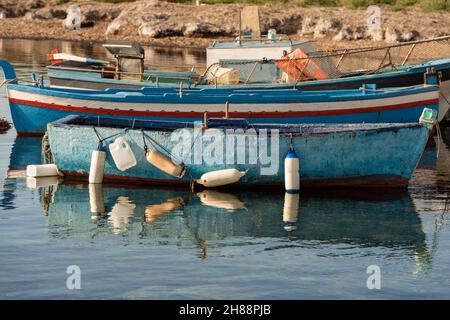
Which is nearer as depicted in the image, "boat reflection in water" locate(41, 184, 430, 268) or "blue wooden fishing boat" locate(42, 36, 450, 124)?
"boat reflection in water" locate(41, 184, 430, 268)

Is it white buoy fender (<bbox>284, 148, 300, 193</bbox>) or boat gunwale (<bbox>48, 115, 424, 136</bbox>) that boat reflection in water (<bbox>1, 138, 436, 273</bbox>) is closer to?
white buoy fender (<bbox>284, 148, 300, 193</bbox>)

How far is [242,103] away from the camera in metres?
23.0

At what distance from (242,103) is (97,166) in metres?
5.29

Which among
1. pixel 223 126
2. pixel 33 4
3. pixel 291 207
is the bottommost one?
pixel 291 207

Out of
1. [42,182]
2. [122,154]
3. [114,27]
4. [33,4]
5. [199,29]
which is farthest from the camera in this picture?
[33,4]

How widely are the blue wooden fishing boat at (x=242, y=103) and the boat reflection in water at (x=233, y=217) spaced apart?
14.8ft

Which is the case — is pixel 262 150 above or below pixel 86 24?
below

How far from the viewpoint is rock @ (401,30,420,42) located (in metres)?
50.8

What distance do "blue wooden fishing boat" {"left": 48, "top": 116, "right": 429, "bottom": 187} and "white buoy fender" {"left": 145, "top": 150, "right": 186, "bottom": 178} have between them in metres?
0.08

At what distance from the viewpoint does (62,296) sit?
40.5 feet

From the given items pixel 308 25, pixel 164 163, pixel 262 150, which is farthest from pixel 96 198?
pixel 308 25

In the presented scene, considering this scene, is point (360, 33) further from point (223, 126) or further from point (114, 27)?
point (223, 126)

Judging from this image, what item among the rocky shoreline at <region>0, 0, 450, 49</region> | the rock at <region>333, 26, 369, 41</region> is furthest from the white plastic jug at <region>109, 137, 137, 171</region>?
the rock at <region>333, 26, 369, 41</region>
